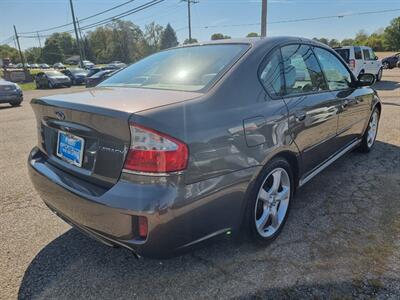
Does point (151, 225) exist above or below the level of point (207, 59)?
below

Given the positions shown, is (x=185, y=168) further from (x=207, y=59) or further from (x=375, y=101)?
(x=375, y=101)

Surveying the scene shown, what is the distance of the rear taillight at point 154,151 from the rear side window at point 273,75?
100 cm

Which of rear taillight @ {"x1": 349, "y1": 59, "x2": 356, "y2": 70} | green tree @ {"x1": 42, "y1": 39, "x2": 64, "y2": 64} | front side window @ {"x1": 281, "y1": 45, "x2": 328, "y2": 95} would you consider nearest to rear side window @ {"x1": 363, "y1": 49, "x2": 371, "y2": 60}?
rear taillight @ {"x1": 349, "y1": 59, "x2": 356, "y2": 70}

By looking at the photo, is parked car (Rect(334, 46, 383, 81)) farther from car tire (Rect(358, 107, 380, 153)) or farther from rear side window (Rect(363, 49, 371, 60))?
car tire (Rect(358, 107, 380, 153))

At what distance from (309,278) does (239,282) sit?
1.60ft

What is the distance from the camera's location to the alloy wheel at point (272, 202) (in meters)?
2.48

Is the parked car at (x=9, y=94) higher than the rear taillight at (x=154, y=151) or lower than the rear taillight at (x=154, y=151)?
lower

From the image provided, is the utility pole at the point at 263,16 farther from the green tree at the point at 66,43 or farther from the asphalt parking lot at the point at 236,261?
the green tree at the point at 66,43

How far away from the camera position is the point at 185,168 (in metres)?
1.77

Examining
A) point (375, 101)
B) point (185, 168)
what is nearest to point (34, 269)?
point (185, 168)

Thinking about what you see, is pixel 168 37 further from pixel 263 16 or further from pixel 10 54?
pixel 263 16

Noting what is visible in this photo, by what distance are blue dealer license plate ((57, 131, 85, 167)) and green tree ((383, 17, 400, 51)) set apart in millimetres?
81564

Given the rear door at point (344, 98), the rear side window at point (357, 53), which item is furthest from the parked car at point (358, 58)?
the rear door at point (344, 98)

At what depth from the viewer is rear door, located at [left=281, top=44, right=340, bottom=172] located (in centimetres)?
264
